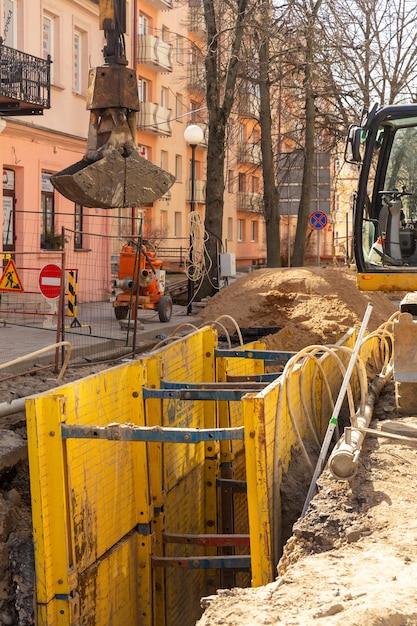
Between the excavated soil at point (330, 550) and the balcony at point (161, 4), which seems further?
the balcony at point (161, 4)

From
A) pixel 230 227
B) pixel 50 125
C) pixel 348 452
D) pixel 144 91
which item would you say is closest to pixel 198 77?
pixel 144 91

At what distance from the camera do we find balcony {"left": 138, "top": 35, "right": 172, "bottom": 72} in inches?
1475

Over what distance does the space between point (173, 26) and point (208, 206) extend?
22448mm

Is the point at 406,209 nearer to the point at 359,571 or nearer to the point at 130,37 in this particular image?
the point at 359,571

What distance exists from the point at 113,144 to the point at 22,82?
11.6 meters

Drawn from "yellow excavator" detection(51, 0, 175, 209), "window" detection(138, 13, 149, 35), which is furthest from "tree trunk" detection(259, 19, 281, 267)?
"yellow excavator" detection(51, 0, 175, 209)

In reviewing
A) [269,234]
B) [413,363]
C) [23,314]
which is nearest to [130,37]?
[269,234]

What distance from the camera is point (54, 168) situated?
2295 cm

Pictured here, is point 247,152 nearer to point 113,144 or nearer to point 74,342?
point 74,342

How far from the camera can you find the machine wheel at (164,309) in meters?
17.3

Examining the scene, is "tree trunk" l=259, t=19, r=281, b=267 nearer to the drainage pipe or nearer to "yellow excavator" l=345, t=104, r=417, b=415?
"yellow excavator" l=345, t=104, r=417, b=415

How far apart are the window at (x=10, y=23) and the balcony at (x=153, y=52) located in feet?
55.0

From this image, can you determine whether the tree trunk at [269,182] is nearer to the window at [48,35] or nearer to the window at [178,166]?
the window at [48,35]

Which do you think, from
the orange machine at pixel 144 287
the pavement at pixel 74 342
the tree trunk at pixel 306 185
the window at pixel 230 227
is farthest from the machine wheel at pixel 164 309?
the window at pixel 230 227
